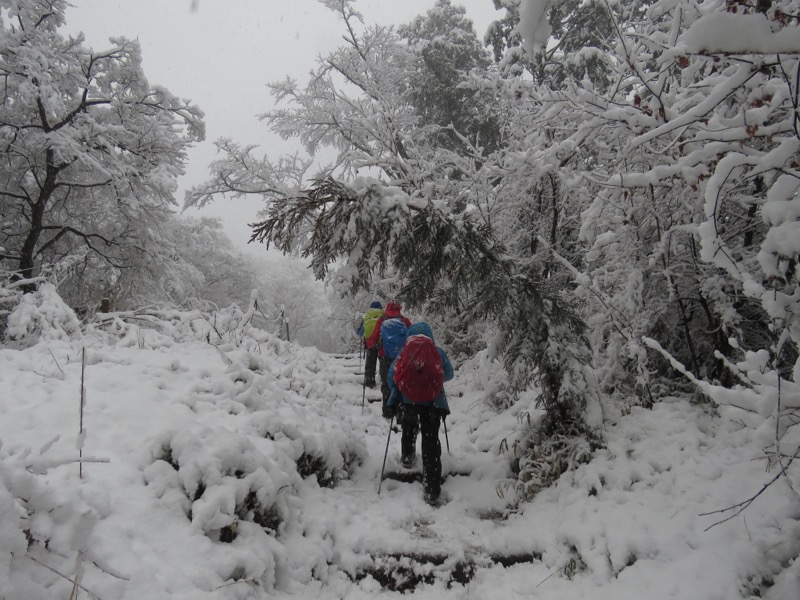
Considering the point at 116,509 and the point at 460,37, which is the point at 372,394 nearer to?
the point at 116,509

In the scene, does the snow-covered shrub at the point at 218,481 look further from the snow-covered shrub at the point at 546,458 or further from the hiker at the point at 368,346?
the hiker at the point at 368,346

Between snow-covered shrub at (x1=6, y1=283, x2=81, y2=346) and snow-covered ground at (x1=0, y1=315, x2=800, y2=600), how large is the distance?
684 mm

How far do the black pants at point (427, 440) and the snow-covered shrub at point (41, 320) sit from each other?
4.47 metres

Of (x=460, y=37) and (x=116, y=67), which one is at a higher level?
(x=460, y=37)

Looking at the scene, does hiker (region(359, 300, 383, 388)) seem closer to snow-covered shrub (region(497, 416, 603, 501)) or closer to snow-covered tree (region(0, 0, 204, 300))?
snow-covered shrub (region(497, 416, 603, 501))

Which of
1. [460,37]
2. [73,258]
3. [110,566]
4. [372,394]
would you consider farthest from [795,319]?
[460,37]

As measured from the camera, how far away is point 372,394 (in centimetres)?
776

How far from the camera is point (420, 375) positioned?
442cm

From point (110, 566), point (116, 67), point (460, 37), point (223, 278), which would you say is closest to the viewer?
point (110, 566)

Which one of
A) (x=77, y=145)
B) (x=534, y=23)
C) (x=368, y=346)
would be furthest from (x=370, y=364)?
(x=77, y=145)

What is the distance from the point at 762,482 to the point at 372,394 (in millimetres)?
5745

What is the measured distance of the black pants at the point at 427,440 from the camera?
427 cm

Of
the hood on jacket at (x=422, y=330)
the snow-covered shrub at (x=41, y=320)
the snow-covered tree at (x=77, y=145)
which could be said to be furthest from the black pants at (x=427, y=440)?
the snow-covered tree at (x=77, y=145)

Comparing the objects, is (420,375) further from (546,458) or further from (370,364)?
(370,364)
